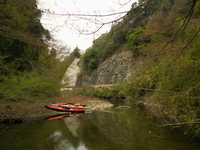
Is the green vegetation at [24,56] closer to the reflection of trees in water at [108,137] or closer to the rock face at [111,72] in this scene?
the reflection of trees in water at [108,137]

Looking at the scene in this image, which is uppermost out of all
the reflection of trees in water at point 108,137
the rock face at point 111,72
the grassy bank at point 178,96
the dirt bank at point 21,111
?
the rock face at point 111,72

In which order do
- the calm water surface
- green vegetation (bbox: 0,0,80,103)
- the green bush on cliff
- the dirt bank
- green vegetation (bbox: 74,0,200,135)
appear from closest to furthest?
green vegetation (bbox: 74,0,200,135)
the calm water surface
green vegetation (bbox: 0,0,80,103)
the green bush on cliff
the dirt bank

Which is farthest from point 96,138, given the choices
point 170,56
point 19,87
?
point 19,87

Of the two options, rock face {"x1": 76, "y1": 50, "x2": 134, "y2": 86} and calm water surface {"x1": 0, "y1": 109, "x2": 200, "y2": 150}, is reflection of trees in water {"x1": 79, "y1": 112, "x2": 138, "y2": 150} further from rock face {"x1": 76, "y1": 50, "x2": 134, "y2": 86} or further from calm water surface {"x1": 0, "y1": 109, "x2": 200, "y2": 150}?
rock face {"x1": 76, "y1": 50, "x2": 134, "y2": 86}

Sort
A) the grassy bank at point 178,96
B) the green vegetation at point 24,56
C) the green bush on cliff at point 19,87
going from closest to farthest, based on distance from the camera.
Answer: the grassy bank at point 178,96 → the green vegetation at point 24,56 → the green bush on cliff at point 19,87

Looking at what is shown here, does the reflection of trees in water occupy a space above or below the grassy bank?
below

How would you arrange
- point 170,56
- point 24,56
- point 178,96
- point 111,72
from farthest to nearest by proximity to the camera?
point 111,72
point 24,56
point 170,56
point 178,96

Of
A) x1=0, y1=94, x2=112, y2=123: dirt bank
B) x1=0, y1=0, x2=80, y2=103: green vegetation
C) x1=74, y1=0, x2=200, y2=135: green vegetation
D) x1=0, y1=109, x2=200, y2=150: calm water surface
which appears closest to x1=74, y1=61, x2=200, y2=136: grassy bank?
x1=74, y1=0, x2=200, y2=135: green vegetation

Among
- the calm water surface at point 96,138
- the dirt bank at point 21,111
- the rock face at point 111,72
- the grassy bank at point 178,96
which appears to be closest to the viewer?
the grassy bank at point 178,96

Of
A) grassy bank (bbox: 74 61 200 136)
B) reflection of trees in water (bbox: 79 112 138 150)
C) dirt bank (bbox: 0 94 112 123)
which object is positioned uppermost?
grassy bank (bbox: 74 61 200 136)

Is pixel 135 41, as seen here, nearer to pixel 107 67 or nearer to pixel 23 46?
pixel 107 67

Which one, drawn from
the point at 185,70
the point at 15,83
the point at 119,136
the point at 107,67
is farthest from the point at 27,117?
the point at 107,67

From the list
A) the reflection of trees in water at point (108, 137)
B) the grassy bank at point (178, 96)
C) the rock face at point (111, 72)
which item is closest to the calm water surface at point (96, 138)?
the reflection of trees in water at point (108, 137)

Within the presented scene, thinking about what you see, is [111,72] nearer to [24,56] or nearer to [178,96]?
[24,56]
